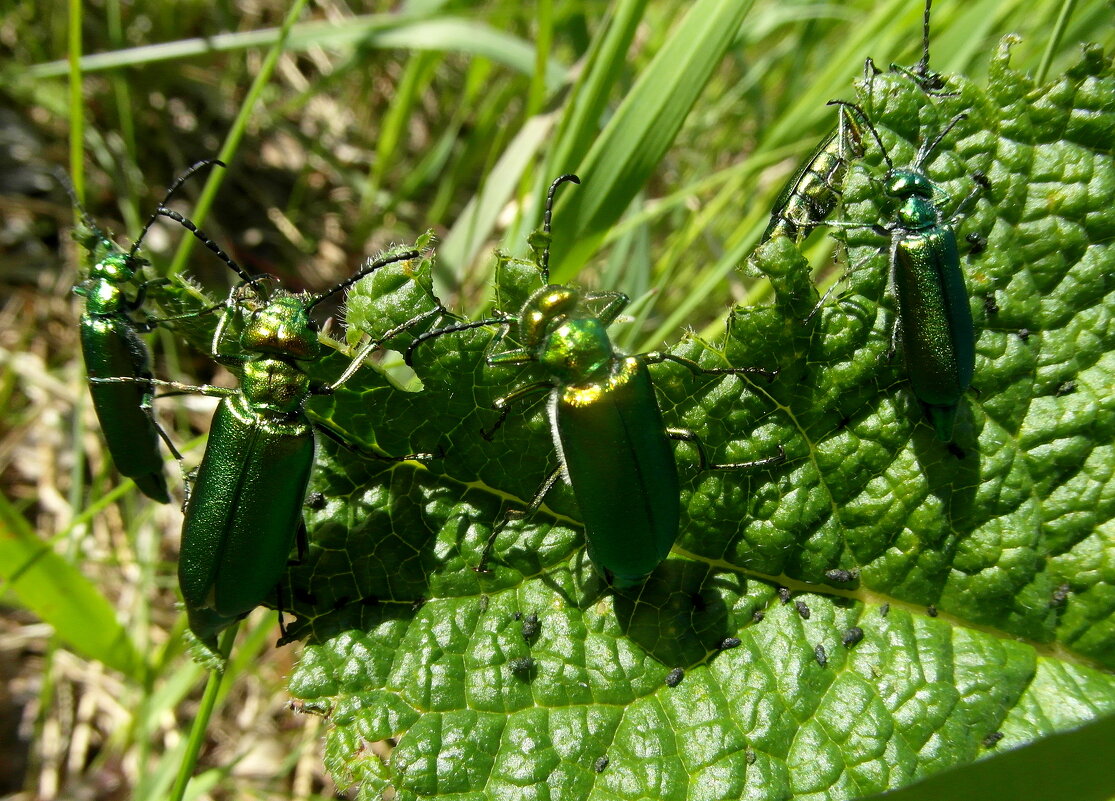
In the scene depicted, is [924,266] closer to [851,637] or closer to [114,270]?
[851,637]

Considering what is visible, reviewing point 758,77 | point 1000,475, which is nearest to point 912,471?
point 1000,475

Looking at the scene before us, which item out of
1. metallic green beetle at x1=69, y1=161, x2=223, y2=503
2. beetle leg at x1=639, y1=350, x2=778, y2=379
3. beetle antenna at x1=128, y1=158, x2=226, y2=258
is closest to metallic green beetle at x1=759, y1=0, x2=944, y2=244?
beetle leg at x1=639, y1=350, x2=778, y2=379

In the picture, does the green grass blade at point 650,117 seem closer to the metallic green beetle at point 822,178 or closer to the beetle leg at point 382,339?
the metallic green beetle at point 822,178

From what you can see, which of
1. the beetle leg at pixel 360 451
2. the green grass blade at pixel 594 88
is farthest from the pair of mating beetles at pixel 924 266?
the beetle leg at pixel 360 451

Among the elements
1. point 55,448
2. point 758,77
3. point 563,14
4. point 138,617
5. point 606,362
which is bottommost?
point 138,617

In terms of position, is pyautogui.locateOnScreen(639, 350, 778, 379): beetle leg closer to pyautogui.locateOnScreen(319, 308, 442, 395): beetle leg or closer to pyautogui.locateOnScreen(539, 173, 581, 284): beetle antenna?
pyautogui.locateOnScreen(539, 173, 581, 284): beetle antenna

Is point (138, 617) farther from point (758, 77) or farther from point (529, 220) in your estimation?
point (758, 77)
